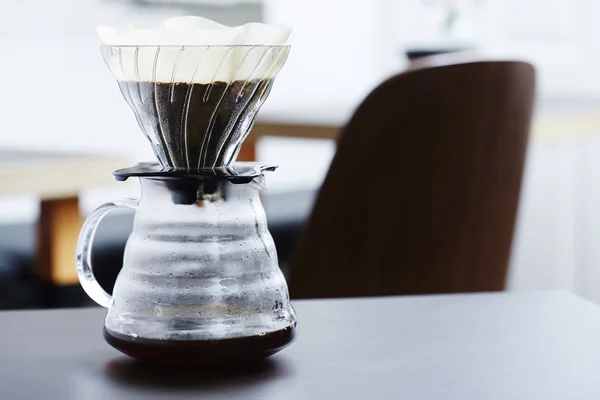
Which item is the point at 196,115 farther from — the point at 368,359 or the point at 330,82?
the point at 330,82

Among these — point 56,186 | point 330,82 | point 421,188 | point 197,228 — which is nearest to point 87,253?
point 197,228

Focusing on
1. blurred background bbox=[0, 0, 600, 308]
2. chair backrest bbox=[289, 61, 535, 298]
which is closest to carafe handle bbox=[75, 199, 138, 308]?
chair backrest bbox=[289, 61, 535, 298]

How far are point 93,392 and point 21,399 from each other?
37 millimetres

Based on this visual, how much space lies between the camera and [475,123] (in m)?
1.48

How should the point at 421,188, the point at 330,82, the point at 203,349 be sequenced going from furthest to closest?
the point at 330,82
the point at 421,188
the point at 203,349

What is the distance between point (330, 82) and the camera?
13.4ft

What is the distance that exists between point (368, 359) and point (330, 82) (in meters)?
3.51

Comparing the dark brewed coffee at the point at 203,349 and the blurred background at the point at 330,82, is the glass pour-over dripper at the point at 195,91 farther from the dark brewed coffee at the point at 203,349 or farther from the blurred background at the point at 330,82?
the blurred background at the point at 330,82

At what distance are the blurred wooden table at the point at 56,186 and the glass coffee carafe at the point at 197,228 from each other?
39.3 inches

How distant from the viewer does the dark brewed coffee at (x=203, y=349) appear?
59 cm

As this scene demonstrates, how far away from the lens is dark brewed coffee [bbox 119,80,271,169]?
61 centimetres

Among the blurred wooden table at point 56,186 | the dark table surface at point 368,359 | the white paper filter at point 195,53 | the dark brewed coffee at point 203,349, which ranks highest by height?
the white paper filter at point 195,53

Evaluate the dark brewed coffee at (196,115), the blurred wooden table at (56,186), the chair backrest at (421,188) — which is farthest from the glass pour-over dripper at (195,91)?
the blurred wooden table at (56,186)

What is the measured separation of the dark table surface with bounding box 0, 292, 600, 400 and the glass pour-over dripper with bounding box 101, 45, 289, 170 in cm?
13
